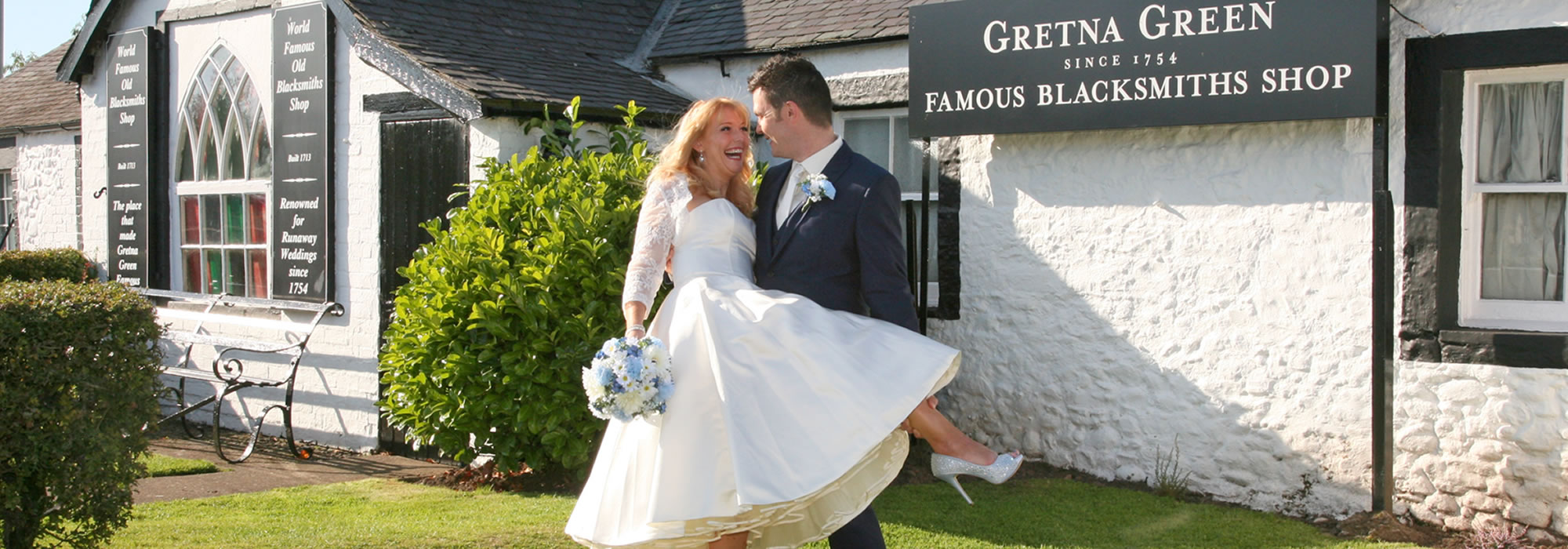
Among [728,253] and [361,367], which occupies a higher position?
[728,253]

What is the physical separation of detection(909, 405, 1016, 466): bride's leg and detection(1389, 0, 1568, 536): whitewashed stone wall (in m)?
2.95

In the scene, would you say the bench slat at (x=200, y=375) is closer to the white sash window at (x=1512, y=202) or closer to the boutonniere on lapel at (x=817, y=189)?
the boutonniere on lapel at (x=817, y=189)

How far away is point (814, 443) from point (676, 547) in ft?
1.89

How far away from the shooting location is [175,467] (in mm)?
7766

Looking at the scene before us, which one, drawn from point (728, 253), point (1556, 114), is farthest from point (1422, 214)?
point (728, 253)

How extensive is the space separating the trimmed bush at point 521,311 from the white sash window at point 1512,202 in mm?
4006

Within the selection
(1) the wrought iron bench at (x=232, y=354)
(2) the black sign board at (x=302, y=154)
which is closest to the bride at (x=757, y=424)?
(1) the wrought iron bench at (x=232, y=354)

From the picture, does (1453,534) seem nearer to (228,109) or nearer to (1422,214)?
(1422,214)

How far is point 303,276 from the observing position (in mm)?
8812

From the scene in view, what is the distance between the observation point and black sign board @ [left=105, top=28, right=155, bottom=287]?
1012 cm

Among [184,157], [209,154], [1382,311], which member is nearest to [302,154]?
[209,154]

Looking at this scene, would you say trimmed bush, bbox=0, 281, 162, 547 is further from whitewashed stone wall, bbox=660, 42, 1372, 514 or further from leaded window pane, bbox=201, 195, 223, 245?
leaded window pane, bbox=201, 195, 223, 245

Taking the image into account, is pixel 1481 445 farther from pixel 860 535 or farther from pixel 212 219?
pixel 212 219

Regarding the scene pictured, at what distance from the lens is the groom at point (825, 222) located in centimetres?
410
